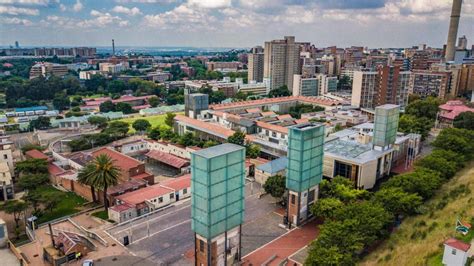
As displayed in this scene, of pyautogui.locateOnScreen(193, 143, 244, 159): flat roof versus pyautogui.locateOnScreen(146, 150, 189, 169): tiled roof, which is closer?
pyautogui.locateOnScreen(193, 143, 244, 159): flat roof

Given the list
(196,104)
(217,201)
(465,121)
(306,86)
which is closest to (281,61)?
(306,86)

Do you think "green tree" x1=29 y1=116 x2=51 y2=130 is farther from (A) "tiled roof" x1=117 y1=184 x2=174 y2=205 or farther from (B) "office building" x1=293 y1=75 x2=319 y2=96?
(B) "office building" x1=293 y1=75 x2=319 y2=96

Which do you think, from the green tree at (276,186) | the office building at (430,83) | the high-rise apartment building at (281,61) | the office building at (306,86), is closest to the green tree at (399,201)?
the green tree at (276,186)

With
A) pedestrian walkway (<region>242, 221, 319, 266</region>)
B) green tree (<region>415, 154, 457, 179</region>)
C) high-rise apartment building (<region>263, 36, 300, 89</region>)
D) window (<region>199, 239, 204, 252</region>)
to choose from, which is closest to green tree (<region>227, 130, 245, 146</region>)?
pedestrian walkway (<region>242, 221, 319, 266</region>)

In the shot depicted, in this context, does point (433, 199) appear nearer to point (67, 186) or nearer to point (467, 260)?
point (467, 260)

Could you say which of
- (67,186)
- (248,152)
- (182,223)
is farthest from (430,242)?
(67,186)

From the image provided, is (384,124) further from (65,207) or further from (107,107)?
(107,107)
